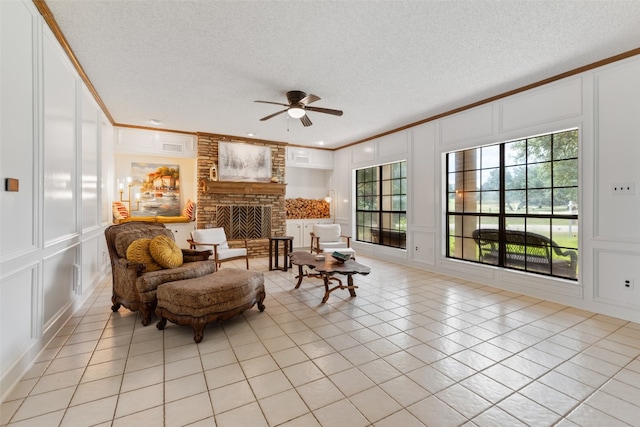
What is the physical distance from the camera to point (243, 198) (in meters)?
6.85

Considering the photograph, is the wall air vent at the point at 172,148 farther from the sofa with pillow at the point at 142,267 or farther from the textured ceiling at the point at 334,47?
the sofa with pillow at the point at 142,267

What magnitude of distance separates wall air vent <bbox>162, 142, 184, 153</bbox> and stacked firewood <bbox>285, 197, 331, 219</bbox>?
2.92 metres

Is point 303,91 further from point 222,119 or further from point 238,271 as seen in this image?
point 238,271

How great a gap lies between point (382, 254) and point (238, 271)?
400 cm

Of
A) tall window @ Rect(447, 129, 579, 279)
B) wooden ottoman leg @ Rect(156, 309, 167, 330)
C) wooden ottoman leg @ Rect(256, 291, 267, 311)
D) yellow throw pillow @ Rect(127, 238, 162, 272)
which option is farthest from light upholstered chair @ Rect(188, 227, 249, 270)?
tall window @ Rect(447, 129, 579, 279)

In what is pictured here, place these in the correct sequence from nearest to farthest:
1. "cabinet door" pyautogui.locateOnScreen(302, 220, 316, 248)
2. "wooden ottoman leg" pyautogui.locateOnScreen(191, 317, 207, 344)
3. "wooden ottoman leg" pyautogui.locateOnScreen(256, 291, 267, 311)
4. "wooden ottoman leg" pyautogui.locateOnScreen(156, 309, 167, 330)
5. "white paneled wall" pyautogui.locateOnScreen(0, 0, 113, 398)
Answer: "white paneled wall" pyautogui.locateOnScreen(0, 0, 113, 398), "wooden ottoman leg" pyautogui.locateOnScreen(191, 317, 207, 344), "wooden ottoman leg" pyautogui.locateOnScreen(156, 309, 167, 330), "wooden ottoman leg" pyautogui.locateOnScreen(256, 291, 267, 311), "cabinet door" pyautogui.locateOnScreen(302, 220, 316, 248)

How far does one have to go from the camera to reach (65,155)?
2910mm

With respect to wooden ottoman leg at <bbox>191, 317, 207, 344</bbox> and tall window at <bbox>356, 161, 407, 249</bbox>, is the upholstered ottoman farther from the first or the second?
tall window at <bbox>356, 161, 407, 249</bbox>

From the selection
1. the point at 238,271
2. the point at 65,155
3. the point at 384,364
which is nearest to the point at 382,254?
the point at 238,271

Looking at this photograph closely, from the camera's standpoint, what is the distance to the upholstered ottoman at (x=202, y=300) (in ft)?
8.59

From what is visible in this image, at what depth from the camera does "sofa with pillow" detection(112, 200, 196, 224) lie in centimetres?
574

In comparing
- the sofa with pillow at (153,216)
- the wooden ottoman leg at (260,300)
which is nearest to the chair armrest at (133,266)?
the wooden ottoman leg at (260,300)

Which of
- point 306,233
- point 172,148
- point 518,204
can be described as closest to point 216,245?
point 172,148

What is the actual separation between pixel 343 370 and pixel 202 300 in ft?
4.53
